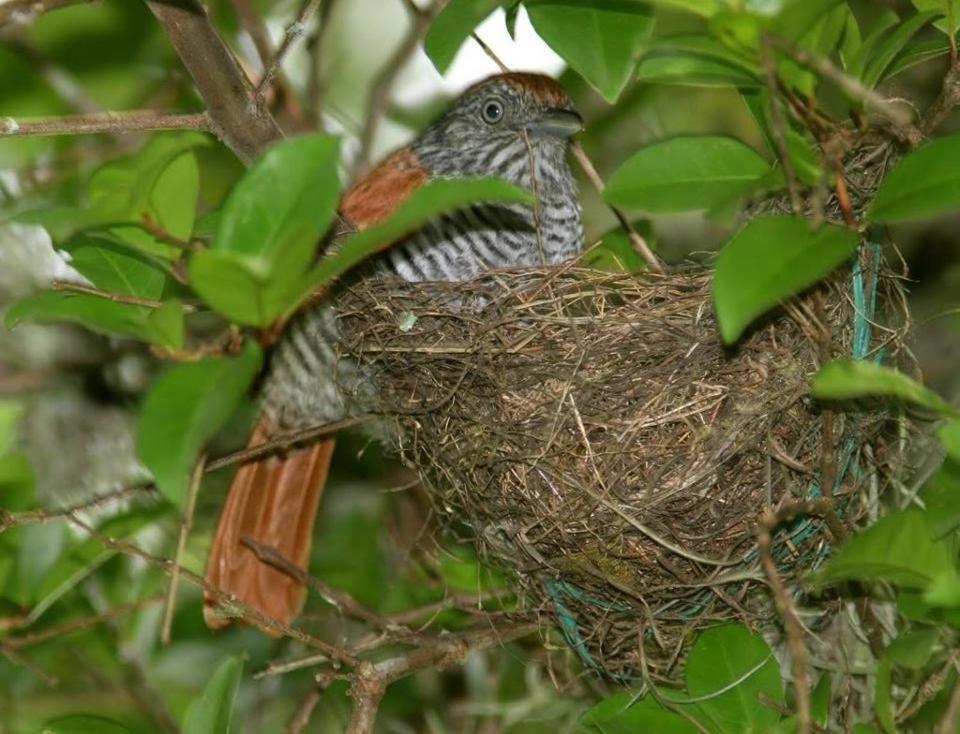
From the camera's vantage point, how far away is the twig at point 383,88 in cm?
412

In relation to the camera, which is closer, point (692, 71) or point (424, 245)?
point (692, 71)

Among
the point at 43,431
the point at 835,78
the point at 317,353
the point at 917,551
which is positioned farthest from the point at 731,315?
the point at 43,431

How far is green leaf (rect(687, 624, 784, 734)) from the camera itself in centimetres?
241

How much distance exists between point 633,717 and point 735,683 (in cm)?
21

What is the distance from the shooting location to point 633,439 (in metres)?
2.67

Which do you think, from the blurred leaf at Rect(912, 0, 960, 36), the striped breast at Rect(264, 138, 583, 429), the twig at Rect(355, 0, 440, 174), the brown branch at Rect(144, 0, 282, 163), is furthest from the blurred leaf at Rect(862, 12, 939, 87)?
the twig at Rect(355, 0, 440, 174)

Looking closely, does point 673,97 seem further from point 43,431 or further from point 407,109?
point 43,431

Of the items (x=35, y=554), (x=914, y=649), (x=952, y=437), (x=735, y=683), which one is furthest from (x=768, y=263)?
(x=35, y=554)

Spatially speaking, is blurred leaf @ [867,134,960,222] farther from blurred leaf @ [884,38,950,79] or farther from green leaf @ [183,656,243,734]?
green leaf @ [183,656,243,734]

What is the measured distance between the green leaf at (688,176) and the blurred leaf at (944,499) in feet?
2.04

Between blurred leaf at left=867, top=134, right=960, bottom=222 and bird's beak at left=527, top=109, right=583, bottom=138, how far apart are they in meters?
1.65

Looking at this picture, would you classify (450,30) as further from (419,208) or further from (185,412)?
(185,412)

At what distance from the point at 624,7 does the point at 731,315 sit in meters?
0.84

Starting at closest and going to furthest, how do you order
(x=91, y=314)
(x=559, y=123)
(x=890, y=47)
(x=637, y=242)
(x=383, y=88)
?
(x=91, y=314), (x=890, y=47), (x=637, y=242), (x=559, y=123), (x=383, y=88)
